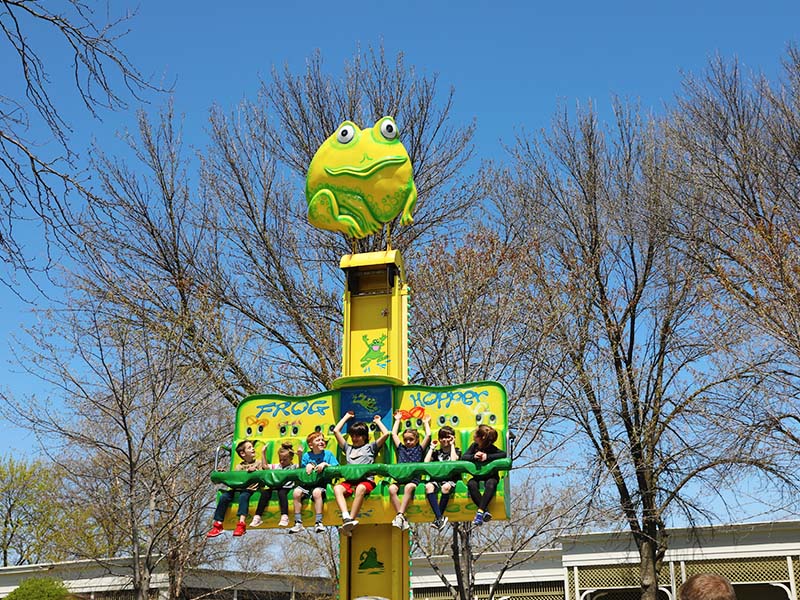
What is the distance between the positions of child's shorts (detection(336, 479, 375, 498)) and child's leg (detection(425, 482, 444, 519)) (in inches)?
24.2

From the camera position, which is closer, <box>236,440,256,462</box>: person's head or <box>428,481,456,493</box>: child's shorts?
<box>428,481,456,493</box>: child's shorts

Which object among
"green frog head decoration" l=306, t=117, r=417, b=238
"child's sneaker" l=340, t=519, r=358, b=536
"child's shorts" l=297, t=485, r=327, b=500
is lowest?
"child's sneaker" l=340, t=519, r=358, b=536

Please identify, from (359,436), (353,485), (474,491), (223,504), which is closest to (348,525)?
(353,485)

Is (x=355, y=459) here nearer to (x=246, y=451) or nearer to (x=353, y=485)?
(x=353, y=485)

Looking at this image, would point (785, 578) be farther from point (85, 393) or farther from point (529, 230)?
point (85, 393)

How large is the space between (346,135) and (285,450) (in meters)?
3.89

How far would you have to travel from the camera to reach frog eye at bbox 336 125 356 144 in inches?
424

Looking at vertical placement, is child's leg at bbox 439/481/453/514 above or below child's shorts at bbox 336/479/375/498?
below

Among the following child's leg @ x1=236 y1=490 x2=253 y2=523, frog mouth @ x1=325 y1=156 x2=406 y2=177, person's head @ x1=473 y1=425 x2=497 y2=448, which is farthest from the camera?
frog mouth @ x1=325 y1=156 x2=406 y2=177

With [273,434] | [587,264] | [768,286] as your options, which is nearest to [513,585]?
[587,264]

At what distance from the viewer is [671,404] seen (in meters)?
18.2

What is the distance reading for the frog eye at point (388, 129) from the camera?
10.7m

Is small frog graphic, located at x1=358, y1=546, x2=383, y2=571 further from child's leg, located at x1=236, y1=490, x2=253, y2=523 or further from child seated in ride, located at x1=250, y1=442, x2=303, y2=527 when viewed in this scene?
child's leg, located at x1=236, y1=490, x2=253, y2=523

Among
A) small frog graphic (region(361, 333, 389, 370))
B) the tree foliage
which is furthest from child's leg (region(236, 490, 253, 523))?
the tree foliage
